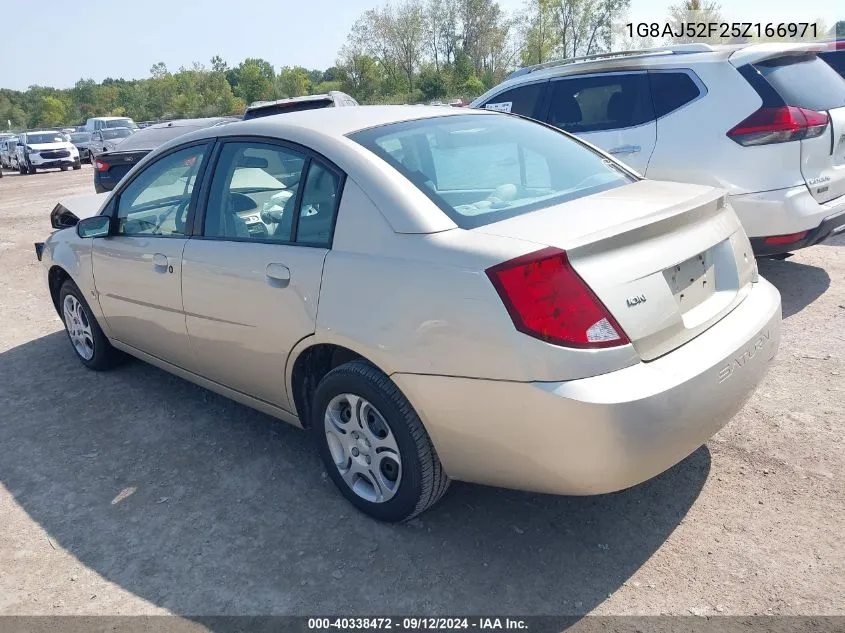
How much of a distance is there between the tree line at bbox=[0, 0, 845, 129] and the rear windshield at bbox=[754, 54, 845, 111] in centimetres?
4241

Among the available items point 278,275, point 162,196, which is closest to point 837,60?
point 162,196

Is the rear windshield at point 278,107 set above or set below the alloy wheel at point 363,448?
above

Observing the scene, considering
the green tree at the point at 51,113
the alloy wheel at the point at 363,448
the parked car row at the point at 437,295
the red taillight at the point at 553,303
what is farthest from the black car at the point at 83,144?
the green tree at the point at 51,113

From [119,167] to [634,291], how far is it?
1044cm

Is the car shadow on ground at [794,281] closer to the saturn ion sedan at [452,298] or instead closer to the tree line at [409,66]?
the saturn ion sedan at [452,298]

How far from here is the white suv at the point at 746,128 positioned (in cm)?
483

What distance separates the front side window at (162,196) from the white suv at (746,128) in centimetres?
340

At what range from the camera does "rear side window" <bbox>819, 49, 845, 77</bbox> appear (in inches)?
358

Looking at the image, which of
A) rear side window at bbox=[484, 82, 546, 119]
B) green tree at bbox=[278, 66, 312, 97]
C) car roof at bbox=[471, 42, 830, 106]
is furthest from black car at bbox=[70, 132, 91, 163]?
green tree at bbox=[278, 66, 312, 97]

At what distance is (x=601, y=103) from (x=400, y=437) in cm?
425

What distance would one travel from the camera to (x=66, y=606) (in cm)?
264

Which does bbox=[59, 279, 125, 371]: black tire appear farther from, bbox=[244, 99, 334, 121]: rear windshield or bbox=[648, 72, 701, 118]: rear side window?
bbox=[244, 99, 334, 121]: rear windshield

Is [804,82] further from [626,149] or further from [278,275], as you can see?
[278,275]

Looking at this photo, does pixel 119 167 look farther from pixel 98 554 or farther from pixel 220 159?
pixel 98 554
